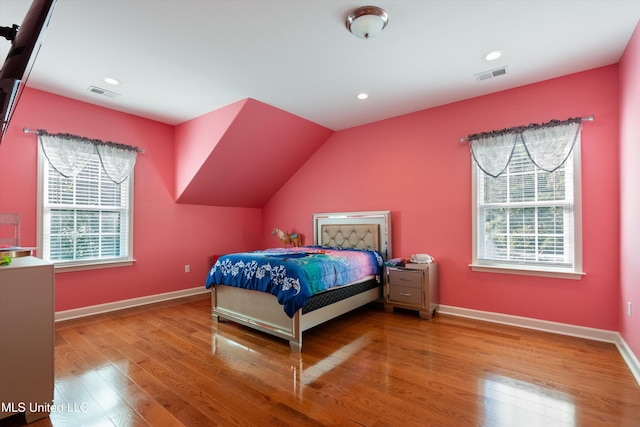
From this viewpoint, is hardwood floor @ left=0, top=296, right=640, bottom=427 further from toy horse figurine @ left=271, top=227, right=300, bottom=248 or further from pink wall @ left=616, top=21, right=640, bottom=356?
toy horse figurine @ left=271, top=227, right=300, bottom=248

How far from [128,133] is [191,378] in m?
3.54

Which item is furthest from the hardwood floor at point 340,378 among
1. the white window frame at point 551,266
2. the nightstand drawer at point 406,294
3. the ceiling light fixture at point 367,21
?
the ceiling light fixture at point 367,21

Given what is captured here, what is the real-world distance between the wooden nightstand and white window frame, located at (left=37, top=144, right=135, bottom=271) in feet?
11.6

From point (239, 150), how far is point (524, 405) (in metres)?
4.08

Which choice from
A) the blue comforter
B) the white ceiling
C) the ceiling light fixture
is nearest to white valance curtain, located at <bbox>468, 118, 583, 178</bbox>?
the white ceiling

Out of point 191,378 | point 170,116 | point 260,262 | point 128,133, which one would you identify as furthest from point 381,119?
point 191,378

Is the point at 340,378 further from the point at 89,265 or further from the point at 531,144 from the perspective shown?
the point at 89,265

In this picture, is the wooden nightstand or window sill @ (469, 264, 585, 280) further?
the wooden nightstand

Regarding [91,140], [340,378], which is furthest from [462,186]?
[91,140]

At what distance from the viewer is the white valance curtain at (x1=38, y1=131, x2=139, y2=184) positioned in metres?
3.58

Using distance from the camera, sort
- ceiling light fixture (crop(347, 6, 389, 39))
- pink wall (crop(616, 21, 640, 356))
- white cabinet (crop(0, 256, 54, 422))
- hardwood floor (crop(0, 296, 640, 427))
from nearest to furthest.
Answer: white cabinet (crop(0, 256, 54, 422)) < hardwood floor (crop(0, 296, 640, 427)) < ceiling light fixture (crop(347, 6, 389, 39)) < pink wall (crop(616, 21, 640, 356))

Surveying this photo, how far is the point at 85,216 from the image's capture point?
3.92 m

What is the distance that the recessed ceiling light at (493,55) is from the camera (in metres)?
2.79

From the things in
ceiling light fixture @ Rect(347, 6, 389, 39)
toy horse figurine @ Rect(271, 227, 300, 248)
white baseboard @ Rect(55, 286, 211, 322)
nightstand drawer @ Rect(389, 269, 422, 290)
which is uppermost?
ceiling light fixture @ Rect(347, 6, 389, 39)
